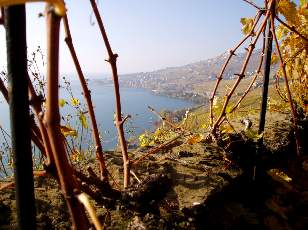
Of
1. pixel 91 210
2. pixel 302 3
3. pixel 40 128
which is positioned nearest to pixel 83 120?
pixel 40 128

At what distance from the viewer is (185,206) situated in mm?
1710

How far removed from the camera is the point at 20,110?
658mm

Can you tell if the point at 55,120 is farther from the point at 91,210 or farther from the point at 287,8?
the point at 287,8

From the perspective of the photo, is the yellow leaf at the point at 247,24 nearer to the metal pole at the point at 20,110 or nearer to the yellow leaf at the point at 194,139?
the yellow leaf at the point at 194,139

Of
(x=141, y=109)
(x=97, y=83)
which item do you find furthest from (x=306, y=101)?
(x=97, y=83)

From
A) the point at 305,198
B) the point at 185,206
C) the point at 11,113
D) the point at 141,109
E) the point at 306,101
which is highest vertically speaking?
the point at 11,113

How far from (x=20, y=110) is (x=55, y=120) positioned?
103mm

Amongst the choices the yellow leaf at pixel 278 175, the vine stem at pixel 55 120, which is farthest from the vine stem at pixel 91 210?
the yellow leaf at pixel 278 175

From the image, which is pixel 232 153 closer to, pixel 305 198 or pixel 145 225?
pixel 305 198

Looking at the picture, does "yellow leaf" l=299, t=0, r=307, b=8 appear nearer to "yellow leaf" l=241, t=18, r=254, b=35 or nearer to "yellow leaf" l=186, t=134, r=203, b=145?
"yellow leaf" l=241, t=18, r=254, b=35

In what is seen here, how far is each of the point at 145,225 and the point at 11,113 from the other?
98cm

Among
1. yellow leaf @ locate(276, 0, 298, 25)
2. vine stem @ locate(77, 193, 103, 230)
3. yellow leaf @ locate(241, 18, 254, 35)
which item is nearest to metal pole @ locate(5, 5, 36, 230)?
vine stem @ locate(77, 193, 103, 230)

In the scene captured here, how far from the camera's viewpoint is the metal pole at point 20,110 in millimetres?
616

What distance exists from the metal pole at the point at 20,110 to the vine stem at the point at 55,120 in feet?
0.29
